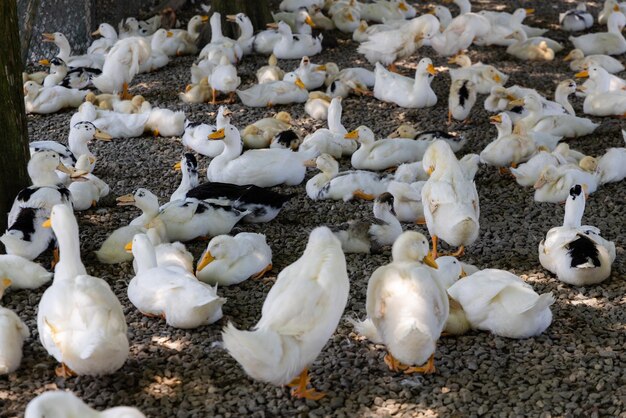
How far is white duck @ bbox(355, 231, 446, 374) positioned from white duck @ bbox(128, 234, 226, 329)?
41.0 inches

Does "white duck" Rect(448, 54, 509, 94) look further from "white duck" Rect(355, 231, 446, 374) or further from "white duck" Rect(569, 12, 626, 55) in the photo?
"white duck" Rect(355, 231, 446, 374)

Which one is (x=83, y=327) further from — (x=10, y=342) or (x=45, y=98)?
(x=45, y=98)

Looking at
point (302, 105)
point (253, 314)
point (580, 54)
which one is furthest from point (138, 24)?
point (253, 314)

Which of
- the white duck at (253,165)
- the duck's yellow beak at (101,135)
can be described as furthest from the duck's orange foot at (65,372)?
the duck's yellow beak at (101,135)

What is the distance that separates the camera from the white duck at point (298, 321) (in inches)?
170

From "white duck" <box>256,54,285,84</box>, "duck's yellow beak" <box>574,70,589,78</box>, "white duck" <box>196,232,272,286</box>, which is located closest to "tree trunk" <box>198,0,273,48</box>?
"white duck" <box>256,54,285,84</box>

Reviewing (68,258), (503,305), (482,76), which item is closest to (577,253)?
(503,305)

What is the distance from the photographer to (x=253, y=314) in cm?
590

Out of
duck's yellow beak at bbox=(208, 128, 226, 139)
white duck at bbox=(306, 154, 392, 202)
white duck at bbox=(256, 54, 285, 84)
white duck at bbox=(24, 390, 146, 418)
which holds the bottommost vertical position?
white duck at bbox=(256, 54, 285, 84)

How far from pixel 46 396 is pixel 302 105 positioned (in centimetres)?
688

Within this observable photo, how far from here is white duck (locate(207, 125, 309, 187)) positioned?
8102 mm

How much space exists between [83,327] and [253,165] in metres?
3.57

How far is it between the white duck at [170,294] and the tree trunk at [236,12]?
7249 millimetres

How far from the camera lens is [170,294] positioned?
557cm
